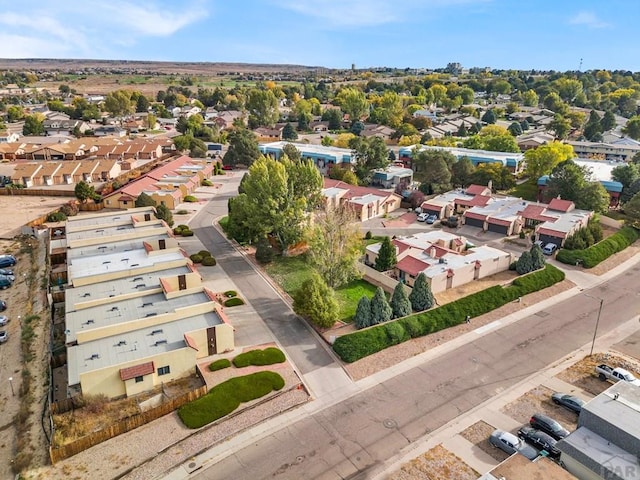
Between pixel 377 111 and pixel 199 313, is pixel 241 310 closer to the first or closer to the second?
pixel 199 313

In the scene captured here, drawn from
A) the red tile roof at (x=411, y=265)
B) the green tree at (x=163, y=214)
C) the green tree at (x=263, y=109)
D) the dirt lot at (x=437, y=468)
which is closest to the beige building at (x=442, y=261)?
the red tile roof at (x=411, y=265)

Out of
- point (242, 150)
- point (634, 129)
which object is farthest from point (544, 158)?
point (634, 129)

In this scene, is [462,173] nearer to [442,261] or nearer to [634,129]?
[442,261]

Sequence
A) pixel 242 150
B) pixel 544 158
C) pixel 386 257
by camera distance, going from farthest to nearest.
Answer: pixel 242 150 → pixel 544 158 → pixel 386 257

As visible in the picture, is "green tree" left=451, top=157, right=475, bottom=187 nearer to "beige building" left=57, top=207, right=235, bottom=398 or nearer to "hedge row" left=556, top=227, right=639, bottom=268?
"hedge row" left=556, top=227, right=639, bottom=268

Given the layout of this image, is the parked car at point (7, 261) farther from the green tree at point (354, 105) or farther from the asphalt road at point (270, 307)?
the green tree at point (354, 105)

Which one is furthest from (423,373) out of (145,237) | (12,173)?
(12,173)
